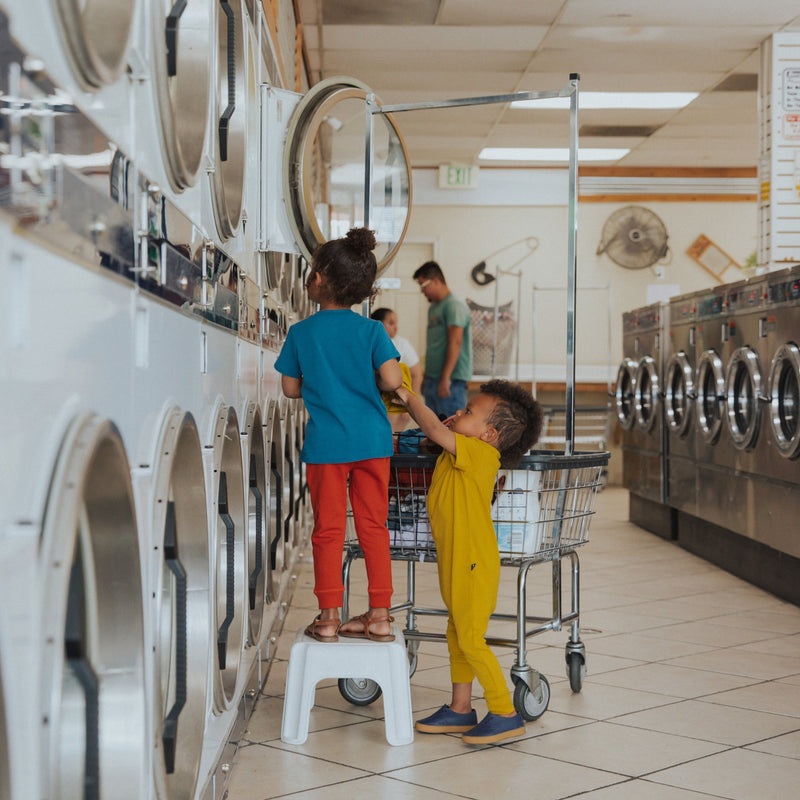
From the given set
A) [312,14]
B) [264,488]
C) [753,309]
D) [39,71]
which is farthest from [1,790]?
[312,14]

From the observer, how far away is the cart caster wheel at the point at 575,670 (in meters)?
2.66

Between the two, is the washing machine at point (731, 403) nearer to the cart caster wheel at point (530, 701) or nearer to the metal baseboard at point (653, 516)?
the metal baseboard at point (653, 516)

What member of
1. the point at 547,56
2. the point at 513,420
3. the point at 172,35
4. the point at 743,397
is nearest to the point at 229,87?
the point at 172,35

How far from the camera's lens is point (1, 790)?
76 cm

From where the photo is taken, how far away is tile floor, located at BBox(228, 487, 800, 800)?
2.02m

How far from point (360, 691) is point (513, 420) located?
2.61 feet

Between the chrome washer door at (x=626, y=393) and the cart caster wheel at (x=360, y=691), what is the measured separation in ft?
12.8

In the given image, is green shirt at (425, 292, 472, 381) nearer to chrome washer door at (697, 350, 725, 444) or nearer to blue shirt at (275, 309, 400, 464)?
chrome washer door at (697, 350, 725, 444)

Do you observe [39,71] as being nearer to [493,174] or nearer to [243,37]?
[243,37]

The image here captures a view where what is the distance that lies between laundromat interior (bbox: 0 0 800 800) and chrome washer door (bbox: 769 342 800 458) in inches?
0.6

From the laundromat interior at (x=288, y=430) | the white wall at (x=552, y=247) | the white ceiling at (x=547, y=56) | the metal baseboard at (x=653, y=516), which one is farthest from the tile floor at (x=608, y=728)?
the white wall at (x=552, y=247)

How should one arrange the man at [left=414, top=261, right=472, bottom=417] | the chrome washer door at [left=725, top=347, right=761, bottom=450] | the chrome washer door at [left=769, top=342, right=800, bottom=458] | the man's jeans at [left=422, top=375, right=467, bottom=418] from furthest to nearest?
1. the man's jeans at [left=422, top=375, right=467, bottom=418]
2. the man at [left=414, top=261, right=472, bottom=417]
3. the chrome washer door at [left=725, top=347, right=761, bottom=450]
4. the chrome washer door at [left=769, top=342, right=800, bottom=458]

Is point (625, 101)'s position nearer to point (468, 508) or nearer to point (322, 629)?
point (468, 508)

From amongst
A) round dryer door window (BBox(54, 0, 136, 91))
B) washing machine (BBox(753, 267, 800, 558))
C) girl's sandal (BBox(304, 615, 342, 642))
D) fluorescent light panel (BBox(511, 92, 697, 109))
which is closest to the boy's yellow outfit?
girl's sandal (BBox(304, 615, 342, 642))
